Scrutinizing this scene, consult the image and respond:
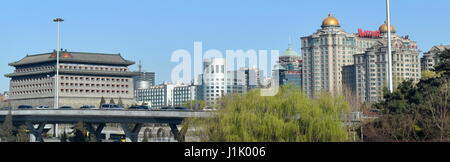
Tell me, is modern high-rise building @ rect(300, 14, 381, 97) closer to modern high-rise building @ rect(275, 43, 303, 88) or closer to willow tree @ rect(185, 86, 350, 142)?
modern high-rise building @ rect(275, 43, 303, 88)

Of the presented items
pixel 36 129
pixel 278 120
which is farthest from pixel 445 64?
pixel 36 129

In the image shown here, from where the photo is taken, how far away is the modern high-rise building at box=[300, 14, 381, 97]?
A: 159250 millimetres

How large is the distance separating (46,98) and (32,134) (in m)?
63.1

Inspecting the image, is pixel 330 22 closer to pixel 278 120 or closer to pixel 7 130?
pixel 7 130

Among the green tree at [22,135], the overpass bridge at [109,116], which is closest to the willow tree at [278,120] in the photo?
the overpass bridge at [109,116]

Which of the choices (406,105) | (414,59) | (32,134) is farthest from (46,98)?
(406,105)

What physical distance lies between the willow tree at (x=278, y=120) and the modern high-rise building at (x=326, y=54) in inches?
4947

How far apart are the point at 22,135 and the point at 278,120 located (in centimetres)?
5076

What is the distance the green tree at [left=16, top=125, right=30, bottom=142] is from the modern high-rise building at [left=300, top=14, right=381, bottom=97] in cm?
8857

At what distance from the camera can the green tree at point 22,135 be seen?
7064 cm

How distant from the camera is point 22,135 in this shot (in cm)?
7344

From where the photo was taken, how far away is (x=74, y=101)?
136m
